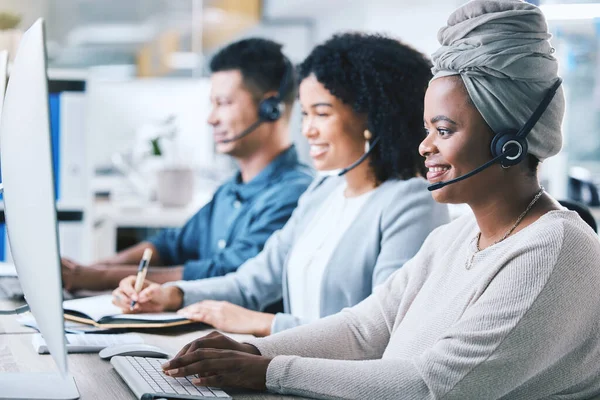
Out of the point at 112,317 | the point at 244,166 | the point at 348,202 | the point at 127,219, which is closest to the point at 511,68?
the point at 348,202

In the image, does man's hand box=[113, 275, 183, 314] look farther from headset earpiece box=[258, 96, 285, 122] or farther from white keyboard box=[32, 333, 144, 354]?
headset earpiece box=[258, 96, 285, 122]

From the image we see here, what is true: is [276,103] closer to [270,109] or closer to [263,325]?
[270,109]

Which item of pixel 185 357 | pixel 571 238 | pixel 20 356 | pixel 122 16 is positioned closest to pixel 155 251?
pixel 20 356

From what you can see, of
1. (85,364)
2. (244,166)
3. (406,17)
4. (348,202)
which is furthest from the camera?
(406,17)

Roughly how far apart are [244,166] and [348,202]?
0.74 m

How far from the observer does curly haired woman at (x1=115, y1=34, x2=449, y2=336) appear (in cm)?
164

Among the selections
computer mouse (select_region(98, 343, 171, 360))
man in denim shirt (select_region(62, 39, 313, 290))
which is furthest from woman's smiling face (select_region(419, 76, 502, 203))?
man in denim shirt (select_region(62, 39, 313, 290))

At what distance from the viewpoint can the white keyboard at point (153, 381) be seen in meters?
1.10

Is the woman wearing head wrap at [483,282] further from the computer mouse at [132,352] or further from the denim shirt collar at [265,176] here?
the denim shirt collar at [265,176]

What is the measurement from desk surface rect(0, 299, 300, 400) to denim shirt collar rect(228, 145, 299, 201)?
830mm

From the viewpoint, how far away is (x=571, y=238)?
1.06 meters

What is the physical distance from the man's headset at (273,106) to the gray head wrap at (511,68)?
1.28m

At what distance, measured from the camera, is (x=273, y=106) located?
95.6 inches

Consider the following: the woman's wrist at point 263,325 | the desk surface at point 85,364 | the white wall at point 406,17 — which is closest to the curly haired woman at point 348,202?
the woman's wrist at point 263,325
